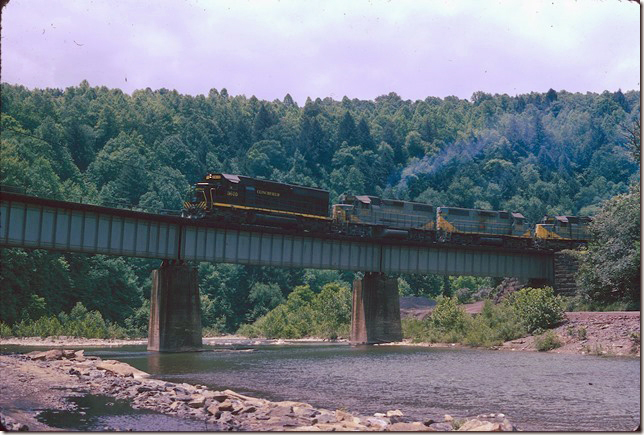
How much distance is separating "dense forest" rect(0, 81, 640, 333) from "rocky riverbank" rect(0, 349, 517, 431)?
149ft

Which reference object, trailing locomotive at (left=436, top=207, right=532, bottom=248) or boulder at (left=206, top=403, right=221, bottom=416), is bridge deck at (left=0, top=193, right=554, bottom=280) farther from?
boulder at (left=206, top=403, right=221, bottom=416)

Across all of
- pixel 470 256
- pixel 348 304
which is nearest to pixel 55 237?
pixel 470 256

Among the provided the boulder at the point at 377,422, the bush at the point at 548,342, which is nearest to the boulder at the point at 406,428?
the boulder at the point at 377,422

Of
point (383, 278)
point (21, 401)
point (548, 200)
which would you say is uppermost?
point (548, 200)

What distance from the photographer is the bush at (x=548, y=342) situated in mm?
54191

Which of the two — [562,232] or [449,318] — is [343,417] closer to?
[449,318]

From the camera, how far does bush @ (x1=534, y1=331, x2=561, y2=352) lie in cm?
5419

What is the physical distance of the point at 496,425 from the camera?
19.5 m

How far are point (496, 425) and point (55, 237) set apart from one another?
34.4m

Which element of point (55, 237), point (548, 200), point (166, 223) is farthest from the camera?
point (548, 200)

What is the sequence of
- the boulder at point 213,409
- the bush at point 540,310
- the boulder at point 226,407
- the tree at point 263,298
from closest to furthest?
the boulder at point 213,409 → the boulder at point 226,407 → the bush at point 540,310 → the tree at point 263,298

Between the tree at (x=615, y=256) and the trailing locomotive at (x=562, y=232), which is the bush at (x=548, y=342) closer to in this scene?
the tree at (x=615, y=256)

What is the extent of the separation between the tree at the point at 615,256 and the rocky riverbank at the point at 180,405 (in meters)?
37.5

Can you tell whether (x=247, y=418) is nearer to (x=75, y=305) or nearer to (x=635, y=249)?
(x=635, y=249)
